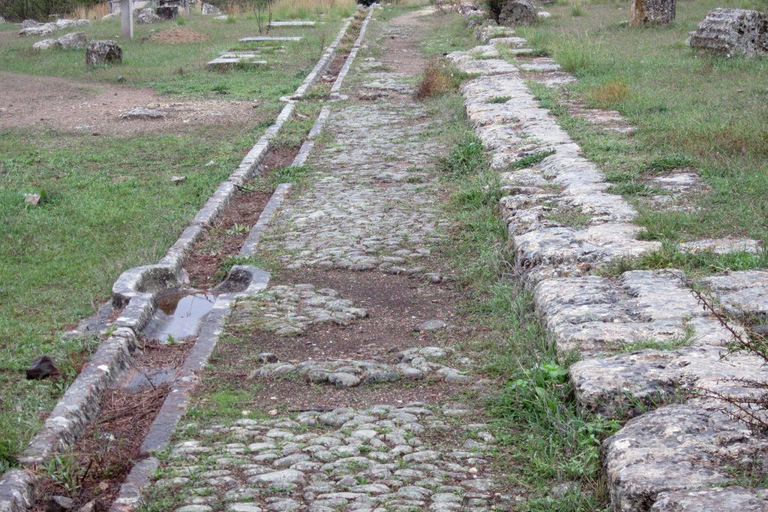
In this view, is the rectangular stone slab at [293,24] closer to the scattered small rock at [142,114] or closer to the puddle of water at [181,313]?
the scattered small rock at [142,114]

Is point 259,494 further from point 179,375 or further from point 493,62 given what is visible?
point 493,62

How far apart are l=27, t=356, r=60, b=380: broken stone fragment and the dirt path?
79cm

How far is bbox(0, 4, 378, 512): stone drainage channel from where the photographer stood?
340cm

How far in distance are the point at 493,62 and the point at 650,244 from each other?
910 centimetres

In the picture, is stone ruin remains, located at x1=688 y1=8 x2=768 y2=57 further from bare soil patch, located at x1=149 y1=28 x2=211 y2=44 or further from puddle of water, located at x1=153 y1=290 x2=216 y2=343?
bare soil patch, located at x1=149 y1=28 x2=211 y2=44

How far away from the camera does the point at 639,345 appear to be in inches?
146

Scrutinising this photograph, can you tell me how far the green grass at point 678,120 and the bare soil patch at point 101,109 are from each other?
4.32 m

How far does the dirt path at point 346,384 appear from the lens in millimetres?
3311

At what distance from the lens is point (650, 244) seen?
4910 mm

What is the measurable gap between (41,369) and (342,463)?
1753 millimetres

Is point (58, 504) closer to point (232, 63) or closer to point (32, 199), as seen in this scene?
point (32, 199)

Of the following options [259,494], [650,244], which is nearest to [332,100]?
[650,244]

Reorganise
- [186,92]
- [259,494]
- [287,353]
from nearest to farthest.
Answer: [259,494] → [287,353] → [186,92]

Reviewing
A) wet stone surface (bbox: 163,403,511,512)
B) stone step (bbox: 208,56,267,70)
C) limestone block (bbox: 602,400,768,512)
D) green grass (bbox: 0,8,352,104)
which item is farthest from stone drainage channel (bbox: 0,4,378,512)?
stone step (bbox: 208,56,267,70)
